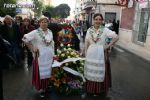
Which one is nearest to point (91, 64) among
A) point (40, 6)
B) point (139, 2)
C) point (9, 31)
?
point (9, 31)

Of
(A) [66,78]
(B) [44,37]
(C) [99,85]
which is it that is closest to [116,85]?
(C) [99,85]

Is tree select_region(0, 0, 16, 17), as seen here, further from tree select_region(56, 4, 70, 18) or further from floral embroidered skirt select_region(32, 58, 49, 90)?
floral embroidered skirt select_region(32, 58, 49, 90)

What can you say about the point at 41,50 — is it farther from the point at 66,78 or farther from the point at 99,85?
the point at 99,85

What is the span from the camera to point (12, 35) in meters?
9.82

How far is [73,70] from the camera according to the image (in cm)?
645

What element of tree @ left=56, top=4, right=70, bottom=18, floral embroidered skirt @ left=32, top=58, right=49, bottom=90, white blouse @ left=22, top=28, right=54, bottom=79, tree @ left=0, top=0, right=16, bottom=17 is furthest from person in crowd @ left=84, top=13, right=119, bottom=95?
tree @ left=0, top=0, right=16, bottom=17

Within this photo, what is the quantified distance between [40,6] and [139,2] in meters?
53.8

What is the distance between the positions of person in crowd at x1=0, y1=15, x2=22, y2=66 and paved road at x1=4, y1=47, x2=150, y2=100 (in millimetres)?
606

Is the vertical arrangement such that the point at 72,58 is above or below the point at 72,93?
above

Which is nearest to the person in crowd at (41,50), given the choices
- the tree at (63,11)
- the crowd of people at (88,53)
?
the crowd of people at (88,53)

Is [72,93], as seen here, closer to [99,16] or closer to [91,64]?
[91,64]

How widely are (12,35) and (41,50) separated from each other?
401 cm

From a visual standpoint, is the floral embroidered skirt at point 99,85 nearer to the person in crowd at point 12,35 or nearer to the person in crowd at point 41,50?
the person in crowd at point 41,50

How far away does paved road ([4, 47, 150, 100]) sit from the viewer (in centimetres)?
643
